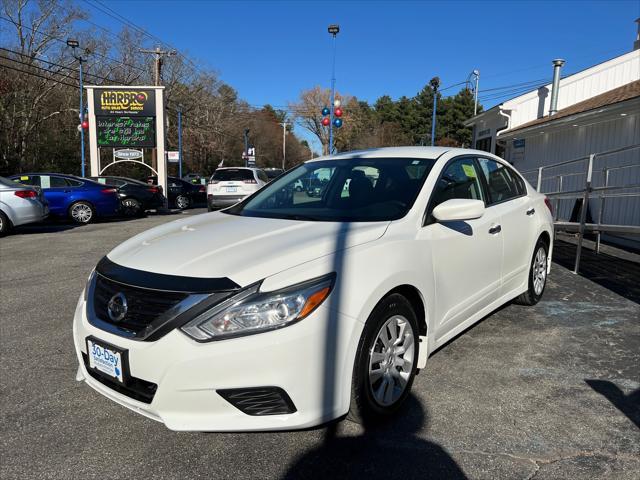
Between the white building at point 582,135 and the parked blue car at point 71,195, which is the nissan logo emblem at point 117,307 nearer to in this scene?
the white building at point 582,135

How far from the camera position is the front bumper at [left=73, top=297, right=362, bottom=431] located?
216cm

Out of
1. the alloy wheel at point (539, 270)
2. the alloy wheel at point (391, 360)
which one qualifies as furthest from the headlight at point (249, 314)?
the alloy wheel at point (539, 270)

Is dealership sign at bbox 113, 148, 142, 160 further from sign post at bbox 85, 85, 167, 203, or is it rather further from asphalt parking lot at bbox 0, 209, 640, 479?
asphalt parking lot at bbox 0, 209, 640, 479

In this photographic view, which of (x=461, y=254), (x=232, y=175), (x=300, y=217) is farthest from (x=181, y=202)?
(x=461, y=254)

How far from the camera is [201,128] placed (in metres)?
53.8

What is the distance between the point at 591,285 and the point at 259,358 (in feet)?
17.3

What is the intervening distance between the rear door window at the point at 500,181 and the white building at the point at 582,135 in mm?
2339

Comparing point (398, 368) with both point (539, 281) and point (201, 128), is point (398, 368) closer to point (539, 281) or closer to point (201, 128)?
point (539, 281)

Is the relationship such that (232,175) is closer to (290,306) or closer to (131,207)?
(131,207)

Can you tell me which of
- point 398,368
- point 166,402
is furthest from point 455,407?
point 166,402

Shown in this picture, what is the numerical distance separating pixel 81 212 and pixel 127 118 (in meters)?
6.28

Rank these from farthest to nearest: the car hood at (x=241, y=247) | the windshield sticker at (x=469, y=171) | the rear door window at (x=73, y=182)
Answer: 1. the rear door window at (x=73, y=182)
2. the windshield sticker at (x=469, y=171)
3. the car hood at (x=241, y=247)

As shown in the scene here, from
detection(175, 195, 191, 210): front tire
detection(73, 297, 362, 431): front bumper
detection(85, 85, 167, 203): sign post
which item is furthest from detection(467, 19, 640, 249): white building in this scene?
detection(175, 195, 191, 210): front tire

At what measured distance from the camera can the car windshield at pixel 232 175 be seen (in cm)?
1498
